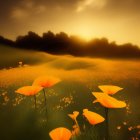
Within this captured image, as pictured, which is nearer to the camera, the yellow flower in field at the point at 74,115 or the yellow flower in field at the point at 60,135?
the yellow flower in field at the point at 60,135

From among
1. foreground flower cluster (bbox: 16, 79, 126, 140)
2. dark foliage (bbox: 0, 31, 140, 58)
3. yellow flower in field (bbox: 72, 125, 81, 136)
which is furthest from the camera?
dark foliage (bbox: 0, 31, 140, 58)

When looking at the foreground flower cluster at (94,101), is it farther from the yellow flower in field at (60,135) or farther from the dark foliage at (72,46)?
the dark foliage at (72,46)

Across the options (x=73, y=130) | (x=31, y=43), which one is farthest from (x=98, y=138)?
(x=31, y=43)

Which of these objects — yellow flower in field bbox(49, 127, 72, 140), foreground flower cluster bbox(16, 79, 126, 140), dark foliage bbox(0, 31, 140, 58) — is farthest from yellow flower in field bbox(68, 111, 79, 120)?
dark foliage bbox(0, 31, 140, 58)

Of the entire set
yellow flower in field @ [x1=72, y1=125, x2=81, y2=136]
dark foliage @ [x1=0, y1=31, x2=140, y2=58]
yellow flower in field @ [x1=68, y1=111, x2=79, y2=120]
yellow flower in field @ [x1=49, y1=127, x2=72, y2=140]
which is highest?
dark foliage @ [x1=0, y1=31, x2=140, y2=58]

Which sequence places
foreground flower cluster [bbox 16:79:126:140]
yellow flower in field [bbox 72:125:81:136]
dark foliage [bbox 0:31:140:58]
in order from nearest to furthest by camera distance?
foreground flower cluster [bbox 16:79:126:140] < yellow flower in field [bbox 72:125:81:136] < dark foliage [bbox 0:31:140:58]

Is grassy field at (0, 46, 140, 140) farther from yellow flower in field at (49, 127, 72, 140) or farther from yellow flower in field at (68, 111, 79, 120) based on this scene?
yellow flower in field at (49, 127, 72, 140)

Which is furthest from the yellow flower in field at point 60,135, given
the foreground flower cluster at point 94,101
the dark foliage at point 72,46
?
the dark foliage at point 72,46

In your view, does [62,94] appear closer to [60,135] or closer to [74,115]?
[74,115]
